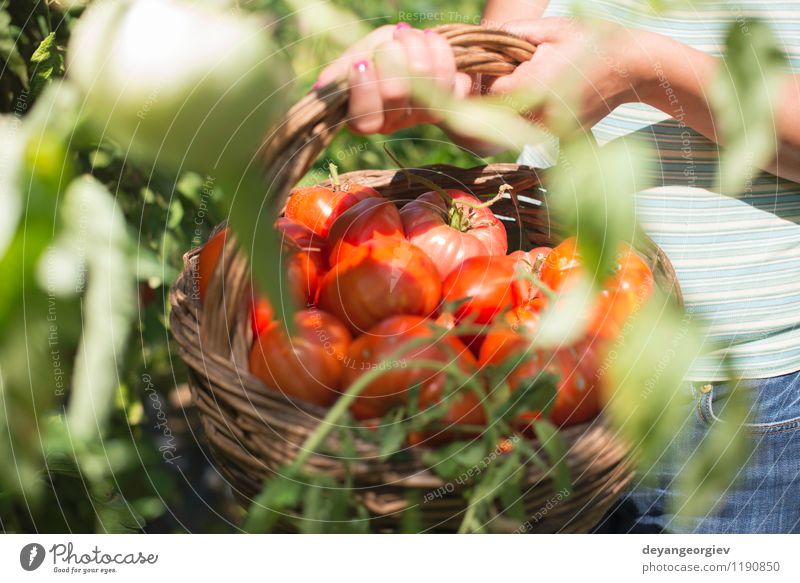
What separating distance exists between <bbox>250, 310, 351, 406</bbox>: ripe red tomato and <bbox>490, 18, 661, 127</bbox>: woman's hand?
17 cm

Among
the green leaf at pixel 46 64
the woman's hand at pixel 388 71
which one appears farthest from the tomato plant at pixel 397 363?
the green leaf at pixel 46 64

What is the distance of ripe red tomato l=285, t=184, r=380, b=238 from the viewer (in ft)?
1.53

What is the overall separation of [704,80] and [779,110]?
46mm

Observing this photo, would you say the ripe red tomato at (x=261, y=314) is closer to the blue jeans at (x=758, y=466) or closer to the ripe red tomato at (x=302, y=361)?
the ripe red tomato at (x=302, y=361)

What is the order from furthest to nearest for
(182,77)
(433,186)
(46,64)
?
1. (433,186)
2. (46,64)
3. (182,77)

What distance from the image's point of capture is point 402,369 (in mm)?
333

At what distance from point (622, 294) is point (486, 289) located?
0.24 ft

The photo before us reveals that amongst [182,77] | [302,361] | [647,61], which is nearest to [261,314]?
[302,361]

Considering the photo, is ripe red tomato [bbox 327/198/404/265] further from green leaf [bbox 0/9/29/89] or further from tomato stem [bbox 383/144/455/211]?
green leaf [bbox 0/9/29/89]

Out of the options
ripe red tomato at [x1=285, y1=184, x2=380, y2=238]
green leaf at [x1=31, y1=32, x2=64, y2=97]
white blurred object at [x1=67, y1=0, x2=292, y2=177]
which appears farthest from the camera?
ripe red tomato at [x1=285, y1=184, x2=380, y2=238]

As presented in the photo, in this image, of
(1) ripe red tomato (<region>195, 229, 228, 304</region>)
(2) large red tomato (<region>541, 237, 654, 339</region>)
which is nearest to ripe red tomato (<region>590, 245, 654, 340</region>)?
(2) large red tomato (<region>541, 237, 654, 339</region>)

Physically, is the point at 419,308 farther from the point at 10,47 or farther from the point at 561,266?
the point at 10,47
